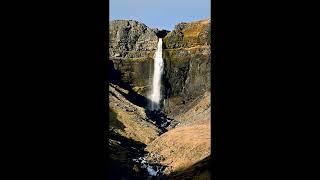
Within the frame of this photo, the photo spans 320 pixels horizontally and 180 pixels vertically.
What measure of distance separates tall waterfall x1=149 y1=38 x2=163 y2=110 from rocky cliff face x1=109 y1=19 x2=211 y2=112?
854 millimetres

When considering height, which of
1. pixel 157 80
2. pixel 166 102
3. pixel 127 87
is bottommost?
pixel 166 102

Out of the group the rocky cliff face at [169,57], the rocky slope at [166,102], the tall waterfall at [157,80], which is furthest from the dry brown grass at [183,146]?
the tall waterfall at [157,80]

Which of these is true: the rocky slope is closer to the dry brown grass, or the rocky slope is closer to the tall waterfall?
the dry brown grass

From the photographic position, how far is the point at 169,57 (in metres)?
81.8

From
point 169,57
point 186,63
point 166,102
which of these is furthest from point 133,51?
point 166,102

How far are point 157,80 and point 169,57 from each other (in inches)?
190

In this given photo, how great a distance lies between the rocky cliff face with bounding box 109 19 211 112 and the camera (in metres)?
75.0

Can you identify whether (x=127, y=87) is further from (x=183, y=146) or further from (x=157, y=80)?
(x=183, y=146)

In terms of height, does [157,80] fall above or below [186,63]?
below

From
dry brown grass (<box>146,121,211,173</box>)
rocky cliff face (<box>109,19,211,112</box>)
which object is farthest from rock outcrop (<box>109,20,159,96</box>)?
dry brown grass (<box>146,121,211,173</box>)

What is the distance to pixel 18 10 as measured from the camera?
4.78 m

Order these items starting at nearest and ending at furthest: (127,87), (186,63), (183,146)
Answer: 1. (183,146)
2. (127,87)
3. (186,63)
